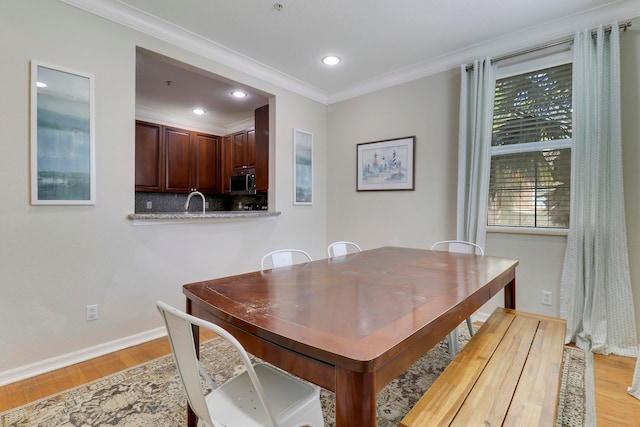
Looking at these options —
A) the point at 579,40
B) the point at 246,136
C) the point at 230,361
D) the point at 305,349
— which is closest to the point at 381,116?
the point at 579,40

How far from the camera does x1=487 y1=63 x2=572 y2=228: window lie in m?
2.59

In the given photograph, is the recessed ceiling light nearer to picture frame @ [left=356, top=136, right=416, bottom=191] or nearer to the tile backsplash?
picture frame @ [left=356, top=136, right=416, bottom=191]

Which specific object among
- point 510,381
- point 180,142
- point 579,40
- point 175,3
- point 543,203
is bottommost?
point 510,381

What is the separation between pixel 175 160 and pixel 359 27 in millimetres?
3464

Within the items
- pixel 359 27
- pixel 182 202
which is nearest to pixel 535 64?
pixel 359 27

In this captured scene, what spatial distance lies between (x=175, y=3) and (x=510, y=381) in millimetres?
3083

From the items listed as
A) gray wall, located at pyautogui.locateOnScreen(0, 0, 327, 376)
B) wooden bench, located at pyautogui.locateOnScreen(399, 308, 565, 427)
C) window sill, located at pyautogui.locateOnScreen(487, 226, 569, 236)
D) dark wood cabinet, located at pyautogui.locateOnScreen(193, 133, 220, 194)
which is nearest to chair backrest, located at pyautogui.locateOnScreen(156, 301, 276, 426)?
wooden bench, located at pyautogui.locateOnScreen(399, 308, 565, 427)

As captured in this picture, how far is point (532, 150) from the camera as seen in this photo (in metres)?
2.72

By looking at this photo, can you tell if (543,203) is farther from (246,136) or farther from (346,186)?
(246,136)

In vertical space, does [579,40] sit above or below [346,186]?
above

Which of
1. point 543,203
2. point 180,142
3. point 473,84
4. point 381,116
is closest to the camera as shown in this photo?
point 543,203

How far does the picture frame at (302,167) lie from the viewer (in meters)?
3.83

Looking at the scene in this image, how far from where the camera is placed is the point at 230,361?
220 centimetres

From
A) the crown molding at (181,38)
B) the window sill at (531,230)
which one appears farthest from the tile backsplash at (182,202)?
the window sill at (531,230)
